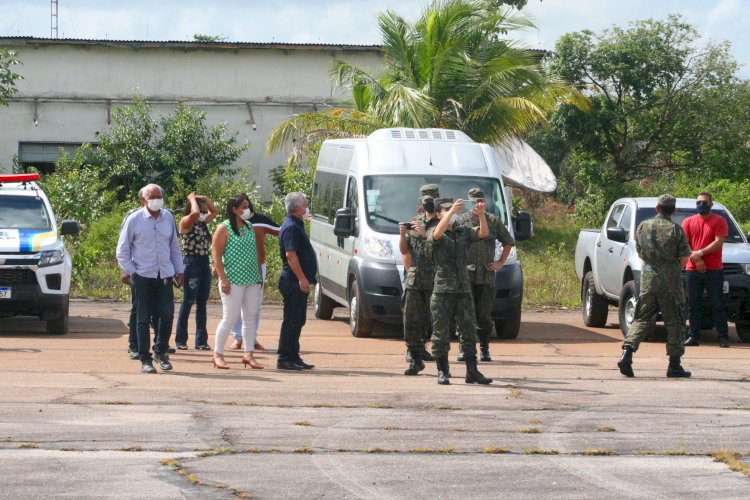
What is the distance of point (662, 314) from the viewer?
12.5m

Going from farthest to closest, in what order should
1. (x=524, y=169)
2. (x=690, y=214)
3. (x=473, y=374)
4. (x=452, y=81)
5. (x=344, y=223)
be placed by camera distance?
(x=524, y=169) < (x=452, y=81) < (x=690, y=214) < (x=344, y=223) < (x=473, y=374)

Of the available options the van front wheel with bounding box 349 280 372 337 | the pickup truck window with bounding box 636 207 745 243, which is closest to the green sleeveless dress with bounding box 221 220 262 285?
the van front wheel with bounding box 349 280 372 337

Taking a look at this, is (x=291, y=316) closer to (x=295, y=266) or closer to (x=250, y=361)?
(x=295, y=266)

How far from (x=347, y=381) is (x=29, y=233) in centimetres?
603

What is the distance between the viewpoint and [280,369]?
42.9ft

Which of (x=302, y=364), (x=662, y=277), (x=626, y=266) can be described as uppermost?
(x=662, y=277)

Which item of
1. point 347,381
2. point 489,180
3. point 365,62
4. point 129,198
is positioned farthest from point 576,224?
point 347,381

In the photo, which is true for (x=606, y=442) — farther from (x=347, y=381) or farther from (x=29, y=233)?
(x=29, y=233)

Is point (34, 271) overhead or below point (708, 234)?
below

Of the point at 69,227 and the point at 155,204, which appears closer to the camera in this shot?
the point at 155,204

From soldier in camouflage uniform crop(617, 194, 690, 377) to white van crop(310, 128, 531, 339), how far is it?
371 cm

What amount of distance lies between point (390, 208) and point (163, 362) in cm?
480

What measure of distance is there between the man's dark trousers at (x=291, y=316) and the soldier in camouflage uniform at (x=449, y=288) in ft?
5.02

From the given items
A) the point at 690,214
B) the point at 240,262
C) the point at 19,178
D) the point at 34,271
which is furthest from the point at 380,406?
the point at 690,214
